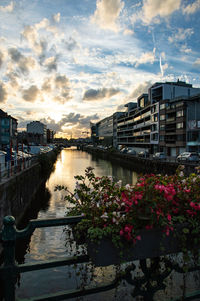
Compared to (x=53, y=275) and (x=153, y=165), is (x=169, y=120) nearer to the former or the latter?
(x=153, y=165)

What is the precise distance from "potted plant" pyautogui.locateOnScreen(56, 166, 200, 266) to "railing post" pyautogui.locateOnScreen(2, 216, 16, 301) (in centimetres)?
75

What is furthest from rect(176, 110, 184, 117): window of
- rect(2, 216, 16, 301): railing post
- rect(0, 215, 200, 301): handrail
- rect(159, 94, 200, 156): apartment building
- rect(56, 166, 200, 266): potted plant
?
rect(2, 216, 16, 301): railing post

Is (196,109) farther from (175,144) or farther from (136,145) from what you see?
(136,145)

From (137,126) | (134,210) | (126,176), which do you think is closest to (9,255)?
(134,210)

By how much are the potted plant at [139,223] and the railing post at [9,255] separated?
0.75m

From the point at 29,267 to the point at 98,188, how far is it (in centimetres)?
147

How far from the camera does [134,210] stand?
2770 millimetres

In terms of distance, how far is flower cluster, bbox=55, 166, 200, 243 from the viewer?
8.79 feet

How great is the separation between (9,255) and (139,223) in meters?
1.56

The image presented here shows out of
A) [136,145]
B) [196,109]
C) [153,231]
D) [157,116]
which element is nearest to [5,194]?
[153,231]

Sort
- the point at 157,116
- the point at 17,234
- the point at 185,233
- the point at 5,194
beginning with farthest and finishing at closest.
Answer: the point at 157,116, the point at 5,194, the point at 185,233, the point at 17,234

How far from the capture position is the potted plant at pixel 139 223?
264 cm

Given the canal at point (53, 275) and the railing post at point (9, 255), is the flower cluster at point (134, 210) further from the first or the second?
the canal at point (53, 275)

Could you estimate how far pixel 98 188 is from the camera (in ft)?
11.8
